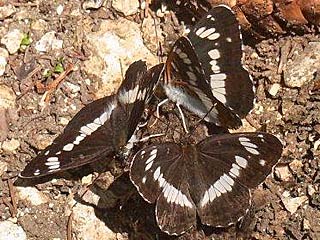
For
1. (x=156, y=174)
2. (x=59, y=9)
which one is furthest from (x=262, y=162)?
(x=59, y=9)

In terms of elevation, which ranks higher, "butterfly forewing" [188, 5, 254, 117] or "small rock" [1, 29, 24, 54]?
"butterfly forewing" [188, 5, 254, 117]

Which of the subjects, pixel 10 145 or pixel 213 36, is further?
pixel 10 145

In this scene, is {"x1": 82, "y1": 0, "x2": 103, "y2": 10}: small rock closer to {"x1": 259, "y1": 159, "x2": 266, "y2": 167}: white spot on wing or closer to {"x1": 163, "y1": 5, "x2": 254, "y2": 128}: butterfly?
{"x1": 163, "y1": 5, "x2": 254, "y2": 128}: butterfly

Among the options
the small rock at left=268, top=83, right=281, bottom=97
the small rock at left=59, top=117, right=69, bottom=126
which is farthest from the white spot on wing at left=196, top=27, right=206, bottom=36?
the small rock at left=59, top=117, right=69, bottom=126

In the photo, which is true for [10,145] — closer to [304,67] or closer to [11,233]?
[11,233]

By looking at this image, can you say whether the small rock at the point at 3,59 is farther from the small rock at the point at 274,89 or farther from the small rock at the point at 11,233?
the small rock at the point at 274,89

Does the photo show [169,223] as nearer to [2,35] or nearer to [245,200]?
[245,200]
